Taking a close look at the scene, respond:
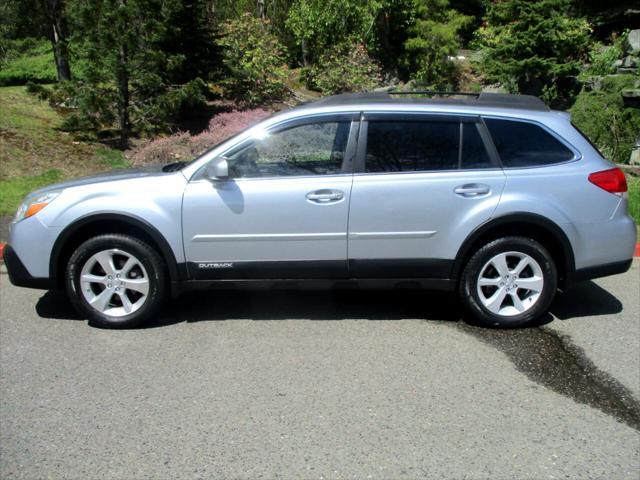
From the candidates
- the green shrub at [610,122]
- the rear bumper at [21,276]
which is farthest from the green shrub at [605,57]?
the rear bumper at [21,276]

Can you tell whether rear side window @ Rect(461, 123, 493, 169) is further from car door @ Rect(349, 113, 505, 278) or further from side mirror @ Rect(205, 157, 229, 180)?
side mirror @ Rect(205, 157, 229, 180)

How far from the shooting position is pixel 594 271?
203 inches

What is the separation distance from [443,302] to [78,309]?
→ 3.10 m

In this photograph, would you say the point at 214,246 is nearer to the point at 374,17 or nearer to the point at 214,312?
the point at 214,312

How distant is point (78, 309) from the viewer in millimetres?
5160

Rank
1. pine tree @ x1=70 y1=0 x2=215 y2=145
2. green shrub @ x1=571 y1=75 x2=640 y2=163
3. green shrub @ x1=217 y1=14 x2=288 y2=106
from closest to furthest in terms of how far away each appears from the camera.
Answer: pine tree @ x1=70 y1=0 x2=215 y2=145
green shrub @ x1=571 y1=75 x2=640 y2=163
green shrub @ x1=217 y1=14 x2=288 y2=106

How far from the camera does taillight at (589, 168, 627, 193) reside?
5066 millimetres

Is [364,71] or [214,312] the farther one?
[364,71]

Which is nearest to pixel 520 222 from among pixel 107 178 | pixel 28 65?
pixel 107 178

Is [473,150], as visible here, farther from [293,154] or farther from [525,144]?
[293,154]

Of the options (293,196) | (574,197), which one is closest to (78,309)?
(293,196)

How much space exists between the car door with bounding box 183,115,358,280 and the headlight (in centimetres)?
108

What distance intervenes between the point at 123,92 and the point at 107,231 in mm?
7348

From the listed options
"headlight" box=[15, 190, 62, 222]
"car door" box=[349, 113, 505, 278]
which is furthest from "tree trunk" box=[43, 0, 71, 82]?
"car door" box=[349, 113, 505, 278]
